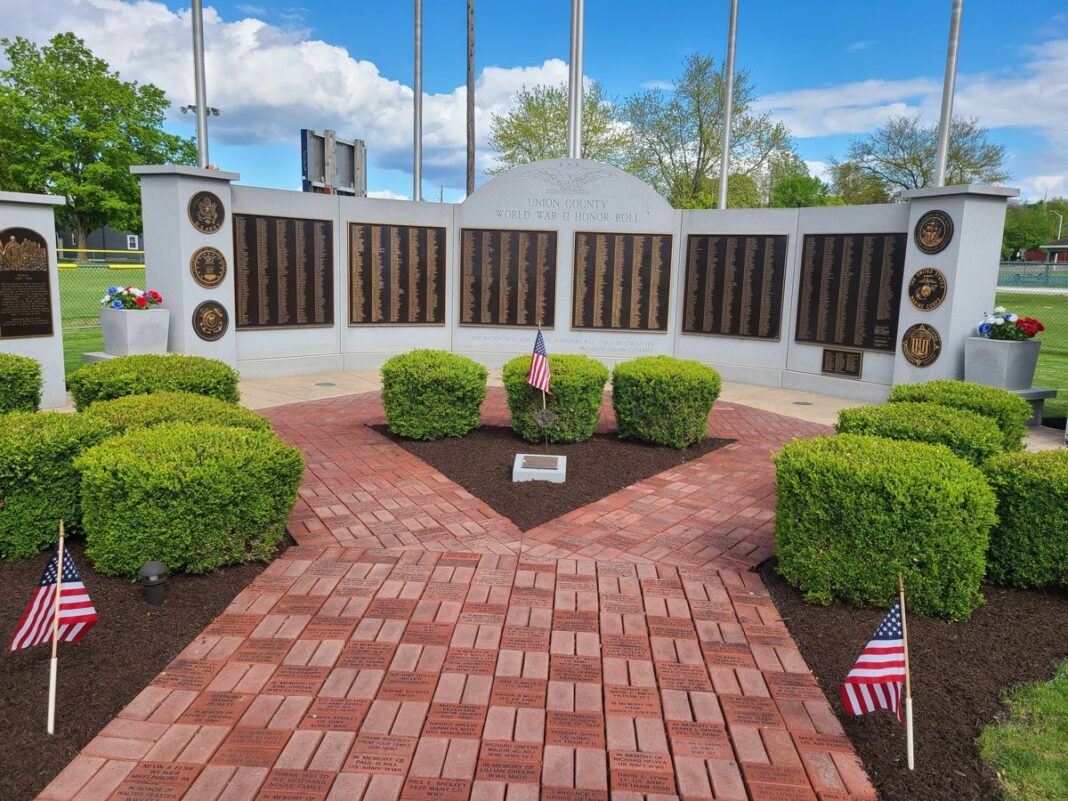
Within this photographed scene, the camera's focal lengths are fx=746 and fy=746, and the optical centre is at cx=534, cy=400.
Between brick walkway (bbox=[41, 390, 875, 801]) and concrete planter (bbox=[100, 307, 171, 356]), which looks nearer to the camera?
brick walkway (bbox=[41, 390, 875, 801])

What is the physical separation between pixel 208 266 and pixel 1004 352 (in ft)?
34.8

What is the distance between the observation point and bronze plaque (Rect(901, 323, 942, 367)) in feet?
32.7

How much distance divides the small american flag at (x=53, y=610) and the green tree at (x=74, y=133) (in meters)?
41.8

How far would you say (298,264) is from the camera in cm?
1148

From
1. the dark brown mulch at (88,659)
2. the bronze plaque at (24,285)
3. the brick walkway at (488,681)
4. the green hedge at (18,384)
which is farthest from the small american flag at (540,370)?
the bronze plaque at (24,285)

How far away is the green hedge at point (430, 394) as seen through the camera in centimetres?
744

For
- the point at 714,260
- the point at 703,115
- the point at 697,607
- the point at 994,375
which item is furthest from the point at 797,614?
the point at 703,115

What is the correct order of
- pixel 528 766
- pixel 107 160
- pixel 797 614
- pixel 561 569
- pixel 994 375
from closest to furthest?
pixel 528 766 → pixel 797 614 → pixel 561 569 → pixel 994 375 → pixel 107 160

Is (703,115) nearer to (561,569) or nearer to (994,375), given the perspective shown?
(994,375)

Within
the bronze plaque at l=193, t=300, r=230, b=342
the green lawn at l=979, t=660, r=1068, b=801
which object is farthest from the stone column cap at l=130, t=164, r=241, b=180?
the green lawn at l=979, t=660, r=1068, b=801

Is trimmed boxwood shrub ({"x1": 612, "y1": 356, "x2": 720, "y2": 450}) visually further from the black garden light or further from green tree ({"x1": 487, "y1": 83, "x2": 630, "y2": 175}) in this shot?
green tree ({"x1": 487, "y1": 83, "x2": 630, "y2": 175})

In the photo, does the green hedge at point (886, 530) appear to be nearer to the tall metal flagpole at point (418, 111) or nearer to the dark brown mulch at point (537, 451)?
the dark brown mulch at point (537, 451)

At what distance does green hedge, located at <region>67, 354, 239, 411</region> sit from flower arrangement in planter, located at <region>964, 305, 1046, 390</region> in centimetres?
891

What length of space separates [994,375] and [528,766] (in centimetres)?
895
